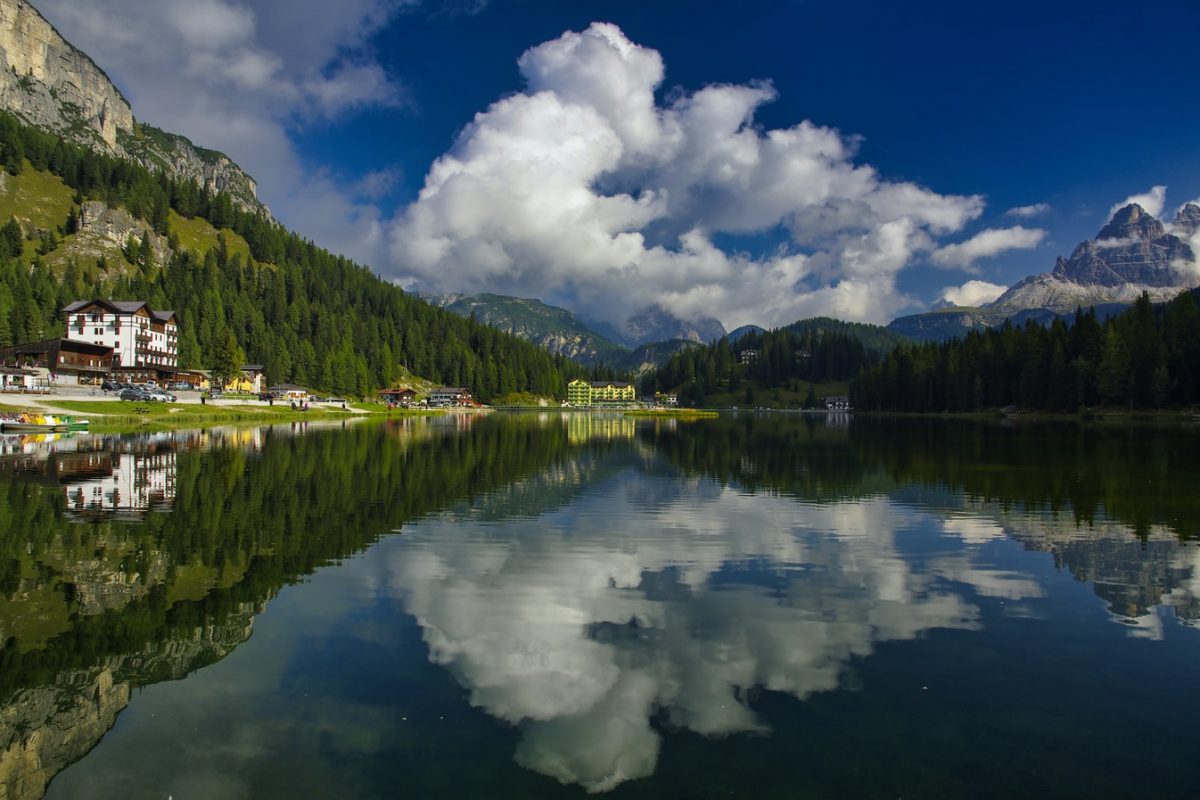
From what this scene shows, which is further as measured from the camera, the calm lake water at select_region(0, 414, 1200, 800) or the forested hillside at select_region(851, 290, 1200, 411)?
the forested hillside at select_region(851, 290, 1200, 411)

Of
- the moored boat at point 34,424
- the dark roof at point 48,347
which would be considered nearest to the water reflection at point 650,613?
the moored boat at point 34,424

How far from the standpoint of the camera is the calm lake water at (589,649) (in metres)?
9.62

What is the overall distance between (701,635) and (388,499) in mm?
22807

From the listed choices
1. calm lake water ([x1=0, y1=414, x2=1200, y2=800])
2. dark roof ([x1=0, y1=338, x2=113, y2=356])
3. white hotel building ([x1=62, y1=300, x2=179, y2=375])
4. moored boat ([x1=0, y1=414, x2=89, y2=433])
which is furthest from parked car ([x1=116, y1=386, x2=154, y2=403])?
calm lake water ([x1=0, y1=414, x2=1200, y2=800])

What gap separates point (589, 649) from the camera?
14.3 meters

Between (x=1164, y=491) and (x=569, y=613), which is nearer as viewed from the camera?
(x=569, y=613)

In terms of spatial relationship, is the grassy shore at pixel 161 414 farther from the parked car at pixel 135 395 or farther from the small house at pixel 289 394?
the small house at pixel 289 394

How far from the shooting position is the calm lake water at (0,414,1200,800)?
962 cm

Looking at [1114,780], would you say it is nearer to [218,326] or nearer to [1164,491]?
[1164,491]

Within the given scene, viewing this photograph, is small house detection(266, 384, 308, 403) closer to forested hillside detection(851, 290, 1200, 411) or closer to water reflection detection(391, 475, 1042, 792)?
water reflection detection(391, 475, 1042, 792)

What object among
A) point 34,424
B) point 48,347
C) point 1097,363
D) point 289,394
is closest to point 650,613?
point 34,424

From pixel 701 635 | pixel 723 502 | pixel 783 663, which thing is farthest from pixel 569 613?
pixel 723 502

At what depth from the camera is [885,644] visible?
47.9 ft

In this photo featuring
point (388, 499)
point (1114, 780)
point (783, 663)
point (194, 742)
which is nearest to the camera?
point (1114, 780)
